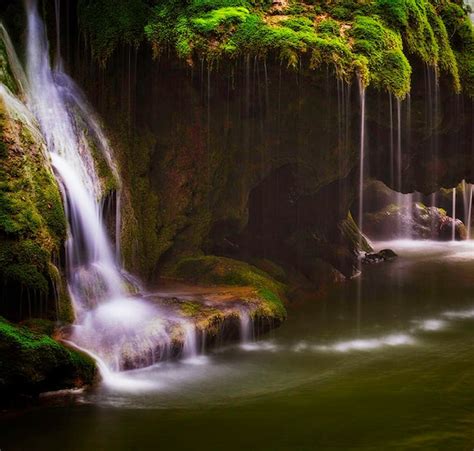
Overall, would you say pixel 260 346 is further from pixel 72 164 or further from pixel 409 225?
pixel 409 225

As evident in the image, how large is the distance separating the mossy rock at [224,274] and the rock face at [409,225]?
11.1m

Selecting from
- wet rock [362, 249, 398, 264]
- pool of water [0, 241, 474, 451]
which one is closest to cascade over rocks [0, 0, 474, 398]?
pool of water [0, 241, 474, 451]

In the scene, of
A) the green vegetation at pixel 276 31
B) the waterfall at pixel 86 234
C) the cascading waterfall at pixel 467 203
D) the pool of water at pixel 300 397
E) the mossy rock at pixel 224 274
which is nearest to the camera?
the pool of water at pixel 300 397

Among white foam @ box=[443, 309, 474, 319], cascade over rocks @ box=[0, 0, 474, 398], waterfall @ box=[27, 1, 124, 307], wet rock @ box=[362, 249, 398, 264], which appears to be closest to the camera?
cascade over rocks @ box=[0, 0, 474, 398]

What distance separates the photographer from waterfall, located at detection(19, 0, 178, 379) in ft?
30.8

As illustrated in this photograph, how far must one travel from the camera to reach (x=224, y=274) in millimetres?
12930

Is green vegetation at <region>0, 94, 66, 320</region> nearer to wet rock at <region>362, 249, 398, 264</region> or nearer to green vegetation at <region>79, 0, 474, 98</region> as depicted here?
green vegetation at <region>79, 0, 474, 98</region>

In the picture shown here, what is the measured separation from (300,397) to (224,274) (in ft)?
15.8

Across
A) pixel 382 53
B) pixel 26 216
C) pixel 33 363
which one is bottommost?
Answer: pixel 33 363

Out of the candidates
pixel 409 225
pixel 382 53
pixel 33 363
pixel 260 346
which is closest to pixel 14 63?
pixel 33 363

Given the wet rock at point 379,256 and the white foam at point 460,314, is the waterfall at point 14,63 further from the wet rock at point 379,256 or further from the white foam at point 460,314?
the wet rock at point 379,256

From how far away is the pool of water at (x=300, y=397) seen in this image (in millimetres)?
7113

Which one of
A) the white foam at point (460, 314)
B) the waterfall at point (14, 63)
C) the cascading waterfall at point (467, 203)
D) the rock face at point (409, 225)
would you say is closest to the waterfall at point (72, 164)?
the waterfall at point (14, 63)

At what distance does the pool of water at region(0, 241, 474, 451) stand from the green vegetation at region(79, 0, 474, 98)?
486 cm
